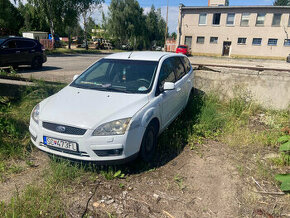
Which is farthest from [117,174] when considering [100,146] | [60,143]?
[60,143]

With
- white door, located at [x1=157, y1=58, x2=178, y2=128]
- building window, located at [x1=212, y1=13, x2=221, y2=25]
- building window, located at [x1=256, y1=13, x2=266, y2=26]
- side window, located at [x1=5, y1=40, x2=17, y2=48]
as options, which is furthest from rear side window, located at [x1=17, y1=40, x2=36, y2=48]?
building window, located at [x1=256, y1=13, x2=266, y2=26]

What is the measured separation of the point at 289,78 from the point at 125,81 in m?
4.86

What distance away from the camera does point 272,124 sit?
17.9 feet

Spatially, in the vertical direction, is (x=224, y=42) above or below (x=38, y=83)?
above

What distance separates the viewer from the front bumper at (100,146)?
291 centimetres

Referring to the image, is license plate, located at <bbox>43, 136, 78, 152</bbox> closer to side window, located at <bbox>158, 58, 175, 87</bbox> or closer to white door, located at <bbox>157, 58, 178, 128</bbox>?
white door, located at <bbox>157, 58, 178, 128</bbox>

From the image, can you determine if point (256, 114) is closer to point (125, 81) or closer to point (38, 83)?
point (125, 81)

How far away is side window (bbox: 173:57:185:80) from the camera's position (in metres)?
4.93

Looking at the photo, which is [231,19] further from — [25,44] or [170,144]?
[170,144]

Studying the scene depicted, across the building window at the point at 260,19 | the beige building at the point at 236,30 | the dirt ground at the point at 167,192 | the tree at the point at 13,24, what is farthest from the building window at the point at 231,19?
the dirt ground at the point at 167,192

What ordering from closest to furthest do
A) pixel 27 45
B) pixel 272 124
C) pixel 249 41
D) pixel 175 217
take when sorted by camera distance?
pixel 175 217 → pixel 272 124 → pixel 27 45 → pixel 249 41

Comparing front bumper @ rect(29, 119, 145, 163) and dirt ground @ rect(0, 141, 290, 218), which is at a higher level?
front bumper @ rect(29, 119, 145, 163)

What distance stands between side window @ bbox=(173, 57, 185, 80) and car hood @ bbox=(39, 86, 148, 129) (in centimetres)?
164

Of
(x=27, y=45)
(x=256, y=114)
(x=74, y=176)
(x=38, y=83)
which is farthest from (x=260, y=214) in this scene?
(x=27, y=45)
